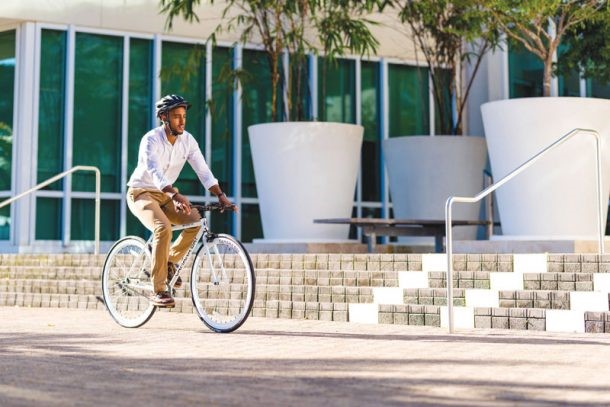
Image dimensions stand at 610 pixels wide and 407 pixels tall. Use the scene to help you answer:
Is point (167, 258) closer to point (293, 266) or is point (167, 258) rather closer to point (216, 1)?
point (293, 266)

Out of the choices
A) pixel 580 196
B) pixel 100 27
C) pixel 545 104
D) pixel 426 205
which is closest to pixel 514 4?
pixel 545 104

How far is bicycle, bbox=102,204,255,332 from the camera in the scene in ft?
24.4

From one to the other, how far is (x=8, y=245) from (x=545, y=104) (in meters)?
8.07

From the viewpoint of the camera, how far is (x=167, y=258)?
7789mm

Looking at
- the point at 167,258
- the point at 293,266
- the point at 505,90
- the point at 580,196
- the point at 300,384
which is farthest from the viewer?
the point at 505,90

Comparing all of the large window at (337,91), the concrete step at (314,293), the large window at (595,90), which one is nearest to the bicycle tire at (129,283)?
the concrete step at (314,293)

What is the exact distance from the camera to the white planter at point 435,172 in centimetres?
1411

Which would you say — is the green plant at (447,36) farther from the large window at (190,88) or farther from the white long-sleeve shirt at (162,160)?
the white long-sleeve shirt at (162,160)

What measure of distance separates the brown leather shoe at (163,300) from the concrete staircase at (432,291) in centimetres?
169

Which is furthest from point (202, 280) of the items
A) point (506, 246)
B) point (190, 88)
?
point (190, 88)

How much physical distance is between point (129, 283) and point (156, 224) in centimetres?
83

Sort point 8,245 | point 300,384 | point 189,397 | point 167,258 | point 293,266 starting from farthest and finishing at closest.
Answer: point 8,245 < point 293,266 < point 167,258 < point 300,384 < point 189,397

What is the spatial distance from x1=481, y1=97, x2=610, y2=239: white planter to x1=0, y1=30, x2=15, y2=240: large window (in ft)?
25.1

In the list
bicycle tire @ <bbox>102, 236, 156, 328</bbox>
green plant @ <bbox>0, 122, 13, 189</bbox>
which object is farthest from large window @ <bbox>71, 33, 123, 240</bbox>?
bicycle tire @ <bbox>102, 236, 156, 328</bbox>
